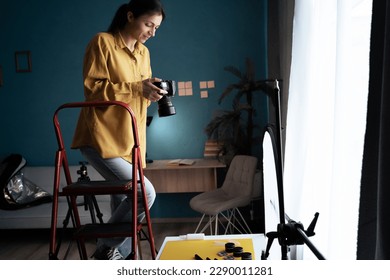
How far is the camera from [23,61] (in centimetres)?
405

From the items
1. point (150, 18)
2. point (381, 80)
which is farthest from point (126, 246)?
point (381, 80)

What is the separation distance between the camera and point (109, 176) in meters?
1.88

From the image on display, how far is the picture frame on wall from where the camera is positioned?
13.2ft

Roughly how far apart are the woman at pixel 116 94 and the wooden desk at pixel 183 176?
152cm

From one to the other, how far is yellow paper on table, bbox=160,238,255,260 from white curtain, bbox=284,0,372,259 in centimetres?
33

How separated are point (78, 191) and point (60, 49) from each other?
110 inches

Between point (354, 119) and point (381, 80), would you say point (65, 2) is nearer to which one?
point (354, 119)

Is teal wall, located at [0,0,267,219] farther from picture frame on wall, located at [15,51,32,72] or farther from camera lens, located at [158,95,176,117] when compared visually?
camera lens, located at [158,95,176,117]

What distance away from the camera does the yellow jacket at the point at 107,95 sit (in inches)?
69.8

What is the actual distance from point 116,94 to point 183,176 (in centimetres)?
185

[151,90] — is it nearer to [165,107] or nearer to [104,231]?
[165,107]

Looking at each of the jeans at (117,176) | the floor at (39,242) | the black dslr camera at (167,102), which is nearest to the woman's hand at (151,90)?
the black dslr camera at (167,102)

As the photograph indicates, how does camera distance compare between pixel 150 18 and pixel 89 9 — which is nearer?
pixel 150 18

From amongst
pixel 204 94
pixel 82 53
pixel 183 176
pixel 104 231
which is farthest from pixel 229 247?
pixel 82 53
